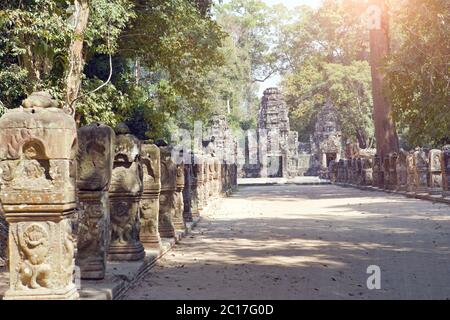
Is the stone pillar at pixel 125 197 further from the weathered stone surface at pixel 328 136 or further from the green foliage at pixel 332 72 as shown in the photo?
the weathered stone surface at pixel 328 136

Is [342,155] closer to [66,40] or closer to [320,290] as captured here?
[66,40]

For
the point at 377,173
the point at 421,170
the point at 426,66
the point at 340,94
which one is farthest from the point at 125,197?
the point at 340,94

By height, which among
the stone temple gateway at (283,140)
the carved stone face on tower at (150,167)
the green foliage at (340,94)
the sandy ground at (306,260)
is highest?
the green foliage at (340,94)

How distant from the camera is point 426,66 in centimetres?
1736

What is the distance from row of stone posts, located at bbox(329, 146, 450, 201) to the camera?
1938 centimetres

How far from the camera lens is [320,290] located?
5.55m

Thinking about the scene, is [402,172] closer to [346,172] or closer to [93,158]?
[346,172]

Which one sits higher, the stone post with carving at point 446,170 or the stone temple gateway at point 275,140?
the stone temple gateway at point 275,140

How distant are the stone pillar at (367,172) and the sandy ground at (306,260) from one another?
52.9 feet

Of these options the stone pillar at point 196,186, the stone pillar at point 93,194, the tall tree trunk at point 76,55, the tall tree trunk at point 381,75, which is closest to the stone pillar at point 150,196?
the stone pillar at point 93,194

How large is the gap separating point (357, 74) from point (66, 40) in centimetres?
3439

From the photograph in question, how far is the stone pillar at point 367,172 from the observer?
28.8m

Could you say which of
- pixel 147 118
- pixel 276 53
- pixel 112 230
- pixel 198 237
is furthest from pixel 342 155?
pixel 112 230

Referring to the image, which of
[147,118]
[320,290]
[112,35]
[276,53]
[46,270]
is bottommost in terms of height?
[320,290]
